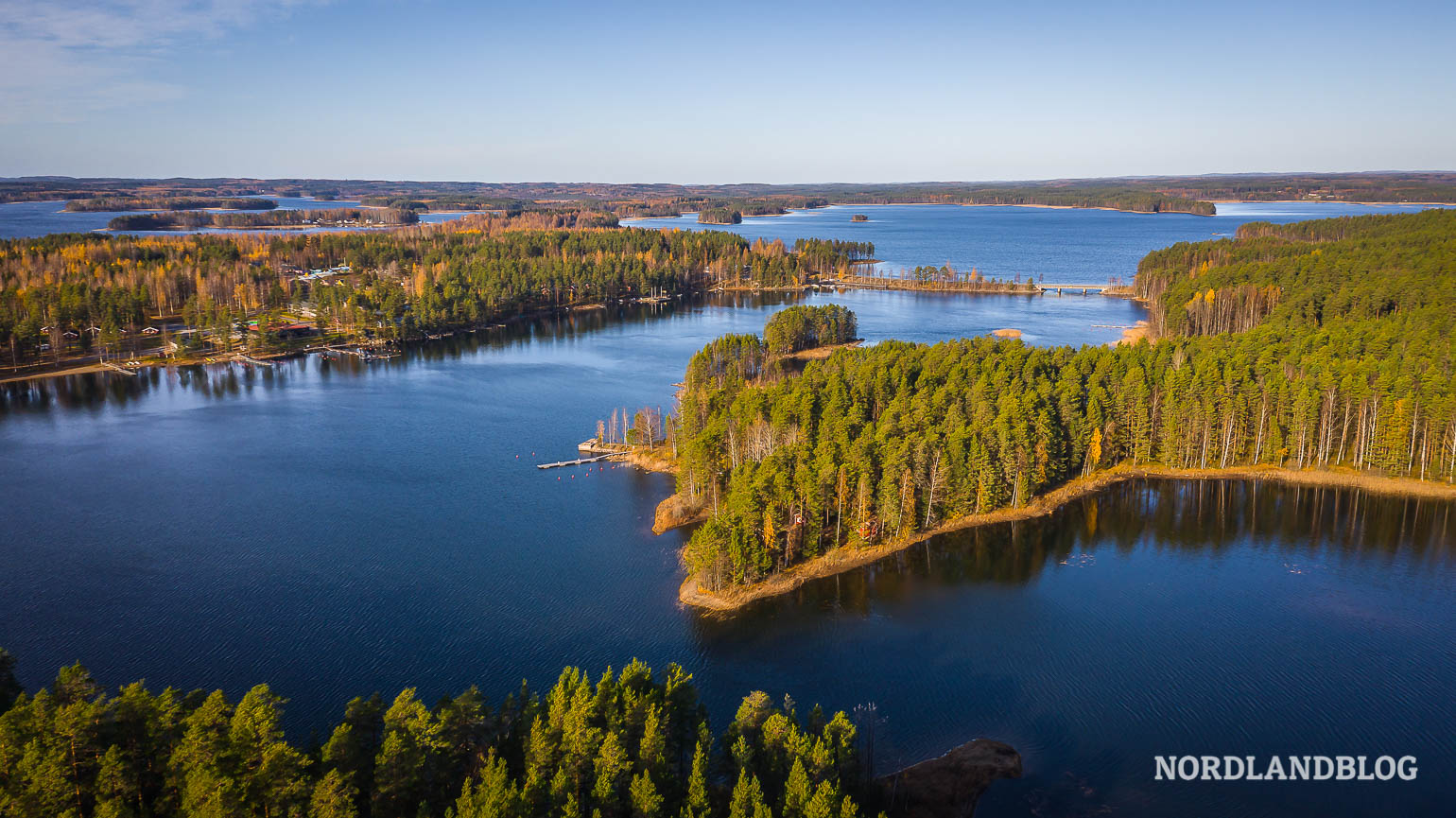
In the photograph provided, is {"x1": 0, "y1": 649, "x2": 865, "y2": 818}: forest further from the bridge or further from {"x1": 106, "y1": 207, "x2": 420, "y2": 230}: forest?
{"x1": 106, "y1": 207, "x2": 420, "y2": 230}: forest

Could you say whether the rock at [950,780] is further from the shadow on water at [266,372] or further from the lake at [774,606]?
the shadow on water at [266,372]

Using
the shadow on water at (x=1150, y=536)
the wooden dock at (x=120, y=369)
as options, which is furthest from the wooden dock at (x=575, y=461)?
the wooden dock at (x=120, y=369)

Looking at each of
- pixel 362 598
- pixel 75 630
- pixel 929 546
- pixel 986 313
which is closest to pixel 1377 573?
pixel 929 546

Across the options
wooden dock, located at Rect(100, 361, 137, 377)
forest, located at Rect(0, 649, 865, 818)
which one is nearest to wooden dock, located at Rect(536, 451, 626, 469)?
forest, located at Rect(0, 649, 865, 818)

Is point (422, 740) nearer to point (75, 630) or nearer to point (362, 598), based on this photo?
point (362, 598)

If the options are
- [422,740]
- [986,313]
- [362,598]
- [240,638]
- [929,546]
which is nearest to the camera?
[422,740]

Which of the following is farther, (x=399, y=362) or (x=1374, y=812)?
(x=399, y=362)
